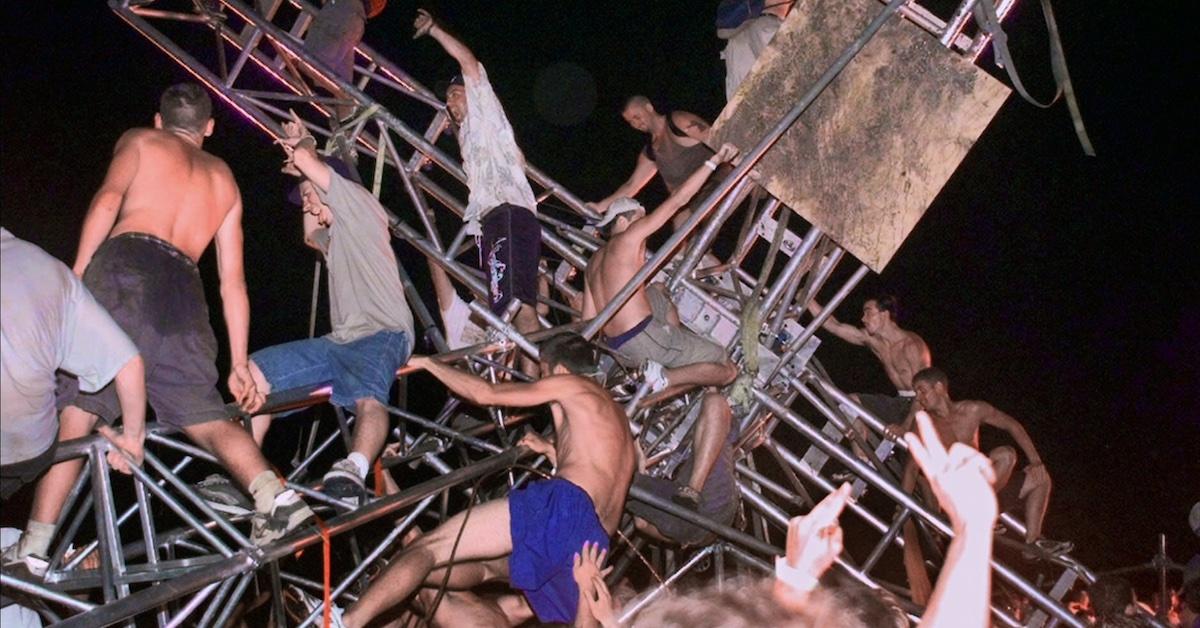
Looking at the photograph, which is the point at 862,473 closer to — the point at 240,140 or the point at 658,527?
the point at 658,527

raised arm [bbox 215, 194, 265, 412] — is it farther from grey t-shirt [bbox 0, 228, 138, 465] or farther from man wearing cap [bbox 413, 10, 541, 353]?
man wearing cap [bbox 413, 10, 541, 353]

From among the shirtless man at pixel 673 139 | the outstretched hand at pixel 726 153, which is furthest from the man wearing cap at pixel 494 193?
the shirtless man at pixel 673 139

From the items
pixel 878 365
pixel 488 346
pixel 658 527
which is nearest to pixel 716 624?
pixel 488 346

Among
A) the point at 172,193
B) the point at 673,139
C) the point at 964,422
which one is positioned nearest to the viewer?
the point at 172,193

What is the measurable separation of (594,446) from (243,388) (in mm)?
1578

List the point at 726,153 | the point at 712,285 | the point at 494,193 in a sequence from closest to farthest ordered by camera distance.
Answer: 1. the point at 726,153
2. the point at 494,193
3. the point at 712,285

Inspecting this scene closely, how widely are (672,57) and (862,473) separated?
6.95m

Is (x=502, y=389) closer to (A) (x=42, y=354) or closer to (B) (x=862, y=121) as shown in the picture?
(A) (x=42, y=354)

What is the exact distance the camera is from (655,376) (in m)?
5.59

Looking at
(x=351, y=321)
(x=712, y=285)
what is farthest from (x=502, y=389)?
(x=712, y=285)

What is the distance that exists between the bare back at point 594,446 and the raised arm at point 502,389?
0.05m

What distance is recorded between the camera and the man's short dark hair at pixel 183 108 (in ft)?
13.7

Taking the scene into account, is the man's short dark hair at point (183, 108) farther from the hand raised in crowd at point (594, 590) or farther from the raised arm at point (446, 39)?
the hand raised in crowd at point (594, 590)

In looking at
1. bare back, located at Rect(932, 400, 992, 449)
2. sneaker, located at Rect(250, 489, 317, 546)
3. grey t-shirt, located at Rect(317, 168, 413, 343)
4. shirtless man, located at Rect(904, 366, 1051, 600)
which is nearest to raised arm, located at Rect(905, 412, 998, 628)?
sneaker, located at Rect(250, 489, 317, 546)
